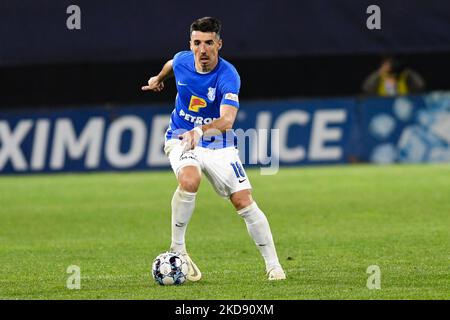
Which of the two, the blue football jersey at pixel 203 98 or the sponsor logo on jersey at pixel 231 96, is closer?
the sponsor logo on jersey at pixel 231 96

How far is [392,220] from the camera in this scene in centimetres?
1495

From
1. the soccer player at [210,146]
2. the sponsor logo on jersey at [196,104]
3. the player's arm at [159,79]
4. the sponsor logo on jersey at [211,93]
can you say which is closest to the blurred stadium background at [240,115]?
the player's arm at [159,79]

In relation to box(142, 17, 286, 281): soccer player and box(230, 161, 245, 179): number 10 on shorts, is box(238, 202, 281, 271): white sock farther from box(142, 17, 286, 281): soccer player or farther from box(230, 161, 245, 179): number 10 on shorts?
box(230, 161, 245, 179): number 10 on shorts

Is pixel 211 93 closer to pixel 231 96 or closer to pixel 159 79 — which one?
pixel 231 96

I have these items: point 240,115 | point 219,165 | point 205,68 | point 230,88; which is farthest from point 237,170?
point 240,115

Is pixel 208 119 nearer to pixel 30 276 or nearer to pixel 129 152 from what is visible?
pixel 30 276

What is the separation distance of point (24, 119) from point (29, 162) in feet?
2.66

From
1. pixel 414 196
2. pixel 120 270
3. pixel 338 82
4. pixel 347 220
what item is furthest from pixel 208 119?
pixel 338 82

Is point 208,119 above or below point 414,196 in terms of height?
above

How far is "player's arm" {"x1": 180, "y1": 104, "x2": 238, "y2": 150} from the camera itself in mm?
9578

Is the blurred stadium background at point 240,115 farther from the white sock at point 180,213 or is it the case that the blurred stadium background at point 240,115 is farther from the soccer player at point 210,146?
the soccer player at point 210,146

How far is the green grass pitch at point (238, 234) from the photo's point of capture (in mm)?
9539

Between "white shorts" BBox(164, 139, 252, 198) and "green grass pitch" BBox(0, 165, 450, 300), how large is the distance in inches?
30.9

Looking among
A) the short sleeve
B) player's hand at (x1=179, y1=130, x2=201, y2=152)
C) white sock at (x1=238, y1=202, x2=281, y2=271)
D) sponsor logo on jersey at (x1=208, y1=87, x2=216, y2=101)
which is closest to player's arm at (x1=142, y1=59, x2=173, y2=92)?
sponsor logo on jersey at (x1=208, y1=87, x2=216, y2=101)
